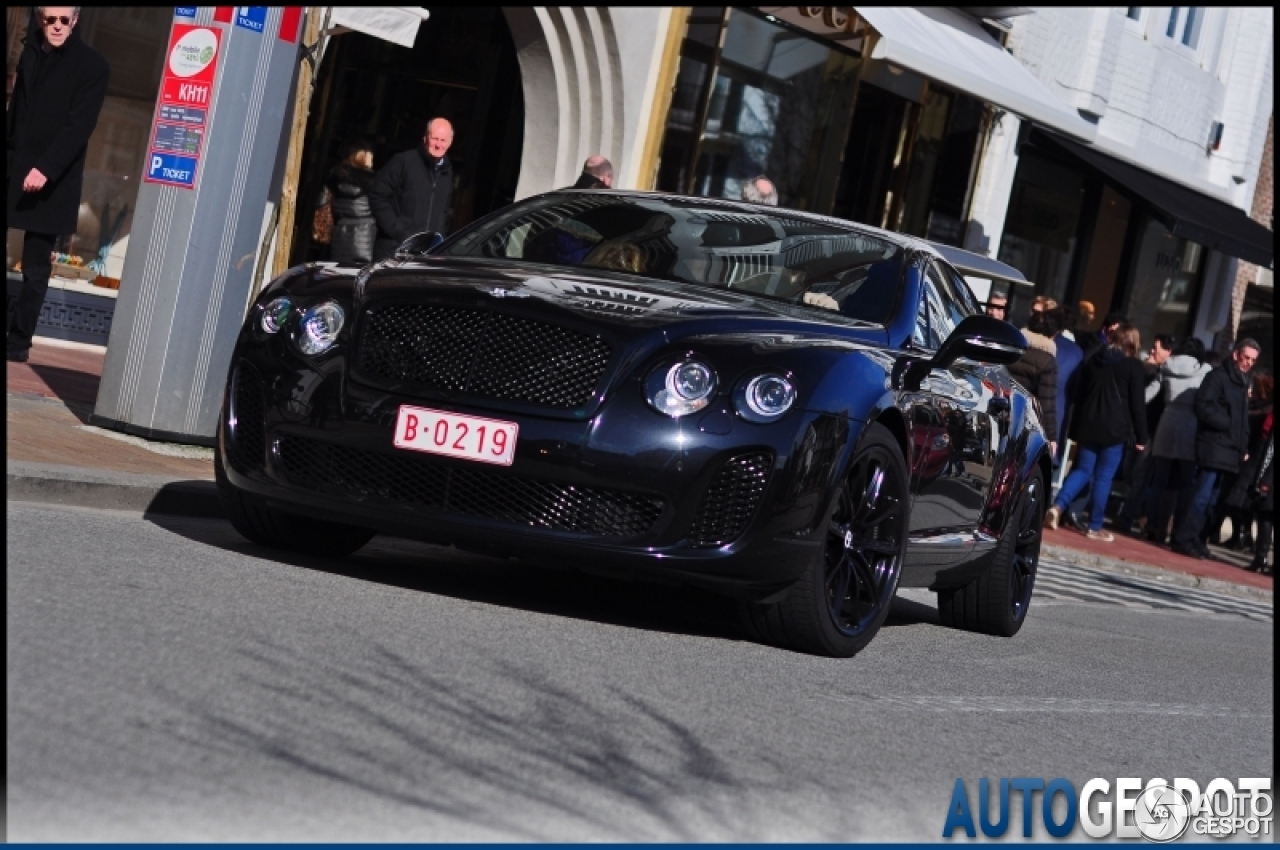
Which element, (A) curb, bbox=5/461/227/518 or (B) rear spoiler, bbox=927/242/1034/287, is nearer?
(A) curb, bbox=5/461/227/518

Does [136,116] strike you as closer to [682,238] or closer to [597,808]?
[682,238]

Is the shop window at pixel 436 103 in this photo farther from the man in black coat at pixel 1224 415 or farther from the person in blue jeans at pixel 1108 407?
the man in black coat at pixel 1224 415

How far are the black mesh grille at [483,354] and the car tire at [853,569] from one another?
94 centimetres

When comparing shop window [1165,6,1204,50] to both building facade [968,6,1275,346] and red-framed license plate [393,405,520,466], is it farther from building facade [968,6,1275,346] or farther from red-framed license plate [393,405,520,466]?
red-framed license plate [393,405,520,466]

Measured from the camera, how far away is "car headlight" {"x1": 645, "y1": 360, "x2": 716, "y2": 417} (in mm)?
6633

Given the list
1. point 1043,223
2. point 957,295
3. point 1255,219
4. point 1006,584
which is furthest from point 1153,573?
point 1255,219

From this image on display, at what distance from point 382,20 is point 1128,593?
21.4ft

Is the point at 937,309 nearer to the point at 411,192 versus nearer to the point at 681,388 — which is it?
the point at 681,388

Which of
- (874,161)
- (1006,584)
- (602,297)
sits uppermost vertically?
(874,161)

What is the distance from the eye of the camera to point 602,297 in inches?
277

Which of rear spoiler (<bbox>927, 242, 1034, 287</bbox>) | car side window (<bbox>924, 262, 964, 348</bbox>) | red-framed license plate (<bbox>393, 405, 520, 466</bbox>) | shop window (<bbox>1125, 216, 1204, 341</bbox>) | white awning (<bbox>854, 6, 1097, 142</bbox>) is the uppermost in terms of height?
white awning (<bbox>854, 6, 1097, 142</bbox>)

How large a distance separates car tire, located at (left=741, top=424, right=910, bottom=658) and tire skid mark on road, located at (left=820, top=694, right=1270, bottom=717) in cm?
45

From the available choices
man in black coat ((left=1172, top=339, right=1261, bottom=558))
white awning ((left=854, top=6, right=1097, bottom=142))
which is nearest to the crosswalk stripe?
man in black coat ((left=1172, top=339, right=1261, bottom=558))

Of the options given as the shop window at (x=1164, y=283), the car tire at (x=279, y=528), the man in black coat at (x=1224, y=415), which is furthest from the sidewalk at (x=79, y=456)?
the shop window at (x=1164, y=283)
